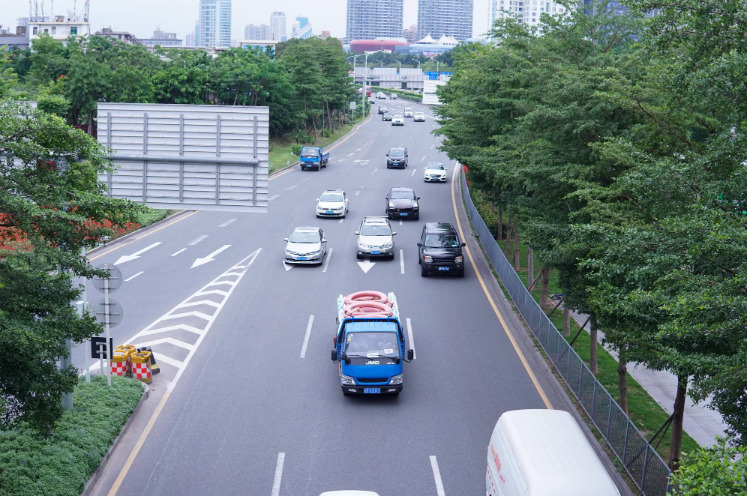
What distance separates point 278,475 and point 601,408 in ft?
22.3

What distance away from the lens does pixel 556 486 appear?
35.4ft

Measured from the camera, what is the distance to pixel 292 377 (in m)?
20.1

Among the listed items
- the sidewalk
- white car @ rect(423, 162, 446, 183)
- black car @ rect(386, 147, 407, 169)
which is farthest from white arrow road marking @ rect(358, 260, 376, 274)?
black car @ rect(386, 147, 407, 169)

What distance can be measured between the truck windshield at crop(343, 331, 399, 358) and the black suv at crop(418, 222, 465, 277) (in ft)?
36.9

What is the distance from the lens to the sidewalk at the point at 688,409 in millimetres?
18234

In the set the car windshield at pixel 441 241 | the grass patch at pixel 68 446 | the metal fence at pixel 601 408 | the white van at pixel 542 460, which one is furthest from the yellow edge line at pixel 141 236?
the white van at pixel 542 460

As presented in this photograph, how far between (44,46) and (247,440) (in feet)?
246

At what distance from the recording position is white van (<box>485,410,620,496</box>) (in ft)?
35.7

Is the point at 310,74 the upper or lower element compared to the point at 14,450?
upper

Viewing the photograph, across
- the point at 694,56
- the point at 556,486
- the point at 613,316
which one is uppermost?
the point at 694,56

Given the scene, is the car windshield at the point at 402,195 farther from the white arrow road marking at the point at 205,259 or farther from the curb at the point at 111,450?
the curb at the point at 111,450

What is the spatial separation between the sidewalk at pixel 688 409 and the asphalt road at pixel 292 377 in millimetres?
2949

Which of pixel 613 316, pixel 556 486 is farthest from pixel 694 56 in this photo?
pixel 556 486

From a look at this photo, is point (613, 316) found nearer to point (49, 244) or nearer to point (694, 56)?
point (694, 56)
